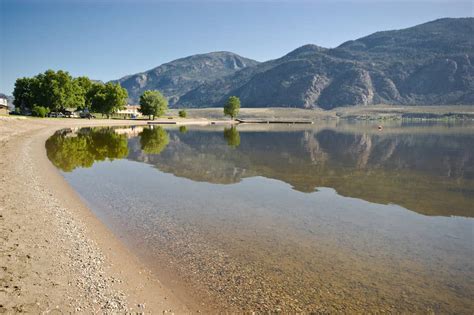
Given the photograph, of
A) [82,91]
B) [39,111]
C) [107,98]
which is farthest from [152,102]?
[39,111]

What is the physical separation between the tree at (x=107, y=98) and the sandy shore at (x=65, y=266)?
14334 centimetres

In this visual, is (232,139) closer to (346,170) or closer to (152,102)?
(346,170)

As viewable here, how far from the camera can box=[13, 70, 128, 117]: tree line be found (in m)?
135

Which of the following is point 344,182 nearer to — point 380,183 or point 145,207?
point 380,183

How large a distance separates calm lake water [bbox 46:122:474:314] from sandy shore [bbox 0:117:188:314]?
110 centimetres

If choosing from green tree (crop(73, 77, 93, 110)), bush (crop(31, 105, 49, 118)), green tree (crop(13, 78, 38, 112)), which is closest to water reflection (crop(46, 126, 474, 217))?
bush (crop(31, 105, 49, 118))

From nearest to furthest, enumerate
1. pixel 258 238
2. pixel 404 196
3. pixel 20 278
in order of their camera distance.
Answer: pixel 20 278, pixel 258 238, pixel 404 196

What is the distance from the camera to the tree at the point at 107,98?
154875 mm

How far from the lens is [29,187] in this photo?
24.1 metres

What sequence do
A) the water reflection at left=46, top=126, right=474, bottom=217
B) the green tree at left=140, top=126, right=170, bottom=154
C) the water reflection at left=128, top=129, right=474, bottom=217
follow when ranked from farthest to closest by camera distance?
the green tree at left=140, top=126, right=170, bottom=154, the water reflection at left=46, top=126, right=474, bottom=217, the water reflection at left=128, top=129, right=474, bottom=217

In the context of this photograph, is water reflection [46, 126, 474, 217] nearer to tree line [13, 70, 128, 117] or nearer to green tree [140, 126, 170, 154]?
green tree [140, 126, 170, 154]

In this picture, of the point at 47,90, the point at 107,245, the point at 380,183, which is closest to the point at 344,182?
the point at 380,183

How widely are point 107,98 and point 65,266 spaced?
154684 mm

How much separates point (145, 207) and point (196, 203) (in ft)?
12.0
